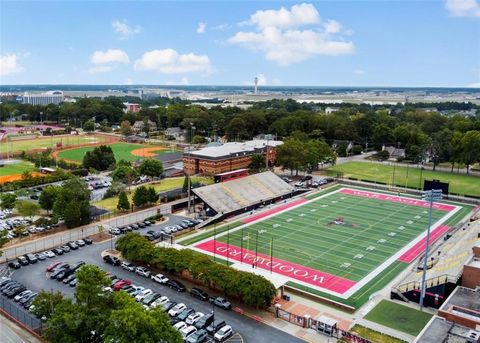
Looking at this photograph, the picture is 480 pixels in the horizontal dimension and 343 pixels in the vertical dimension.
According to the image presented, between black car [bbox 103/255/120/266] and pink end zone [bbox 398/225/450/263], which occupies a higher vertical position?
pink end zone [bbox 398/225/450/263]

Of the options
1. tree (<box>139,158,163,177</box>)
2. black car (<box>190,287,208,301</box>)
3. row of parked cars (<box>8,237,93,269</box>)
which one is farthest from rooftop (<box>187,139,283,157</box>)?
black car (<box>190,287,208,301</box>)

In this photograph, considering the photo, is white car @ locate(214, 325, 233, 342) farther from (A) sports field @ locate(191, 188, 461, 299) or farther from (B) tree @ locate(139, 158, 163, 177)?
(B) tree @ locate(139, 158, 163, 177)

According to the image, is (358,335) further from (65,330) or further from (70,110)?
(70,110)

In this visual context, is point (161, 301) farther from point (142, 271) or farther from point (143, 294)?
point (142, 271)

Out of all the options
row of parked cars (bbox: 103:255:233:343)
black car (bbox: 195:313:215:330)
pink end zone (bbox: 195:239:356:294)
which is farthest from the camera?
pink end zone (bbox: 195:239:356:294)

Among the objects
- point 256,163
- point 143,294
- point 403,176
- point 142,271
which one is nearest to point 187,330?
point 143,294

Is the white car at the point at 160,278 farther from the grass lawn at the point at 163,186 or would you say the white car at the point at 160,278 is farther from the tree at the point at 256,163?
the tree at the point at 256,163
